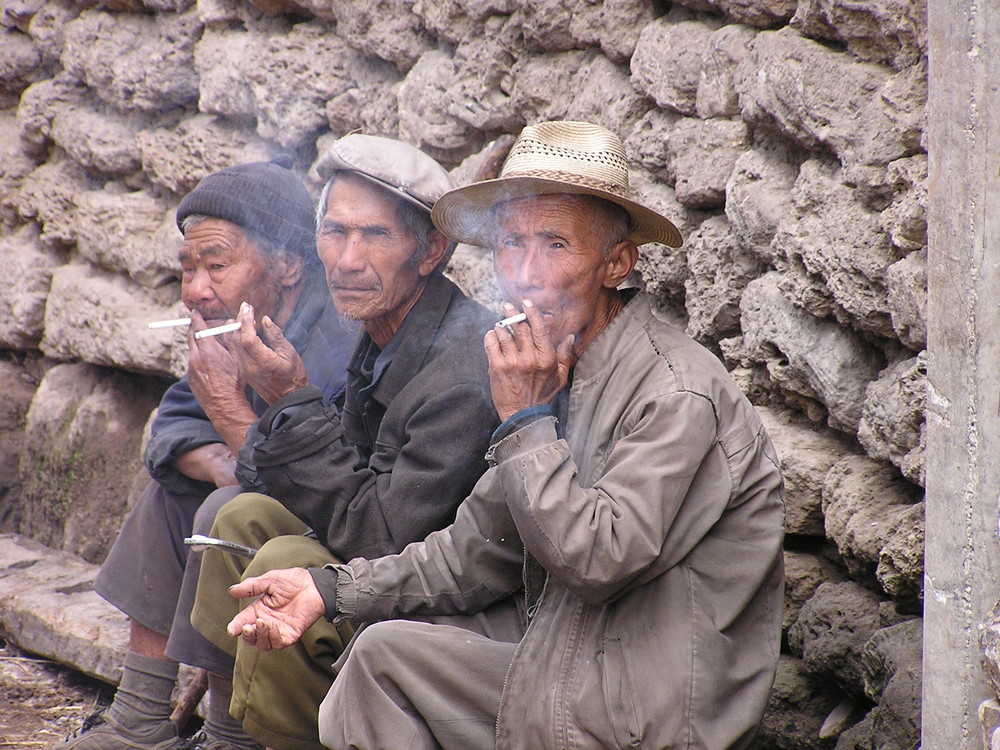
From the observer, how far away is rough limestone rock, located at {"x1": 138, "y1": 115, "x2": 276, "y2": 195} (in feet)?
13.9

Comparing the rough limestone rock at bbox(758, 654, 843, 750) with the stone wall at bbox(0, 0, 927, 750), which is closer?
the stone wall at bbox(0, 0, 927, 750)

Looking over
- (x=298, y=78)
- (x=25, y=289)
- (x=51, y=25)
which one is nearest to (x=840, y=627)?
(x=298, y=78)

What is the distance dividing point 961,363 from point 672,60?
1.36 m

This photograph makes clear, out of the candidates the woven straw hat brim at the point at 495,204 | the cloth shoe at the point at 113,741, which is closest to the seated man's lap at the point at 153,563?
the cloth shoe at the point at 113,741

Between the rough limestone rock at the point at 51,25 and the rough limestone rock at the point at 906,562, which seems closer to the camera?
the rough limestone rock at the point at 906,562

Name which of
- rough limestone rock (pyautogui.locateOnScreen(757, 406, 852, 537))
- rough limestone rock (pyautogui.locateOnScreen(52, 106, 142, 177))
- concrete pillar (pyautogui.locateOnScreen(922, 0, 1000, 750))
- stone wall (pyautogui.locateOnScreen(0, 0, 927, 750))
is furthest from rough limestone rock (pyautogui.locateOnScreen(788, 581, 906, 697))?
rough limestone rock (pyautogui.locateOnScreen(52, 106, 142, 177))

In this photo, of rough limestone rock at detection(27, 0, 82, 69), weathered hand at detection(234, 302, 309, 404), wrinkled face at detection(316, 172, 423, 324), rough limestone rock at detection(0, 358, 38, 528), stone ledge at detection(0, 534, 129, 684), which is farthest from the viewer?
rough limestone rock at detection(0, 358, 38, 528)

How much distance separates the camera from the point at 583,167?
228cm

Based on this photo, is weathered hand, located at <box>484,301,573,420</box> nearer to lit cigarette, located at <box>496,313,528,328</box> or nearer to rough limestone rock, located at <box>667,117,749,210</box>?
lit cigarette, located at <box>496,313,528,328</box>

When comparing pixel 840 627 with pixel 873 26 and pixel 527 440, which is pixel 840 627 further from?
pixel 873 26

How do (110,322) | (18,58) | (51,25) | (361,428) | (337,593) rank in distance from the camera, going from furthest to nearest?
(18,58), (51,25), (110,322), (361,428), (337,593)

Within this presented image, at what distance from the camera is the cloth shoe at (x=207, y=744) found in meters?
2.98

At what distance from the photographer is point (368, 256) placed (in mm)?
2766

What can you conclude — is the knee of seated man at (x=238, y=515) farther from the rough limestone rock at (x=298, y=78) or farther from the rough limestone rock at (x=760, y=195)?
the rough limestone rock at (x=298, y=78)
